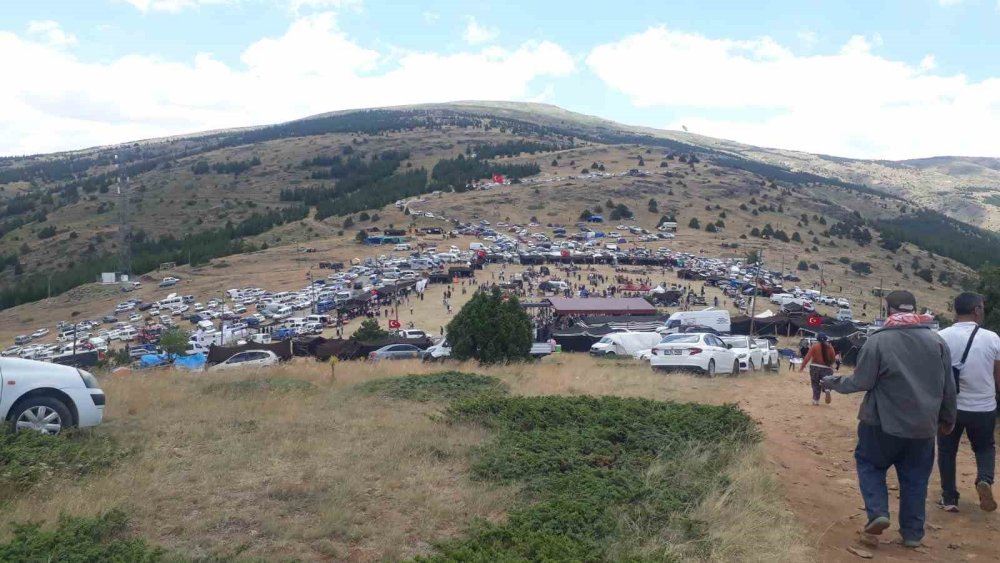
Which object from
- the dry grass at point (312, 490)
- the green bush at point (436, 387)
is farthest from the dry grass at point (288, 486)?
the green bush at point (436, 387)

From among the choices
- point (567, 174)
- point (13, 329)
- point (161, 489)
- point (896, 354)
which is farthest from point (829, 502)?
point (567, 174)

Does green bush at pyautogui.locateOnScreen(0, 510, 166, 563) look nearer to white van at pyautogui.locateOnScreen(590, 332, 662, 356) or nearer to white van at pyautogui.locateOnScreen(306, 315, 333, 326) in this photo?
white van at pyautogui.locateOnScreen(590, 332, 662, 356)

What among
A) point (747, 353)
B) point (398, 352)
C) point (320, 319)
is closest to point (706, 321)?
point (398, 352)

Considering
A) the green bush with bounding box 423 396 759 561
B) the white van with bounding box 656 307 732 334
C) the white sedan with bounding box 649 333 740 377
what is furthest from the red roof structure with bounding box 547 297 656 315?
the green bush with bounding box 423 396 759 561

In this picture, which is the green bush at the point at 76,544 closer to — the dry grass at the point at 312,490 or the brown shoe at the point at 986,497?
the dry grass at the point at 312,490

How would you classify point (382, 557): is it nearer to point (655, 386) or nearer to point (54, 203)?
Answer: point (655, 386)

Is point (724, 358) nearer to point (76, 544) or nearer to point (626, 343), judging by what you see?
point (76, 544)
